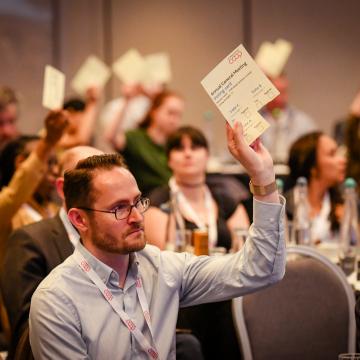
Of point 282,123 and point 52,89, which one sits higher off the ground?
point 282,123

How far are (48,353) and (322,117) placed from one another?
7704 mm

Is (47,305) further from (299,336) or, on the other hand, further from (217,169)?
(217,169)

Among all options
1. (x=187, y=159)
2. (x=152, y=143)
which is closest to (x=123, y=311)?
(x=187, y=159)

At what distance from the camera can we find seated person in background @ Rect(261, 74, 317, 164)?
8.11 meters

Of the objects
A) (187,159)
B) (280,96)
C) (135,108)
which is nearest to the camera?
(187,159)

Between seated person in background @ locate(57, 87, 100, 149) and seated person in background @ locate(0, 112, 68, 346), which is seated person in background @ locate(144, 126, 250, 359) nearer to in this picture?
seated person in background @ locate(0, 112, 68, 346)

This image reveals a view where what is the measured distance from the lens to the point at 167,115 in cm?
673

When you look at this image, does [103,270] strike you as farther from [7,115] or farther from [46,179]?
[7,115]

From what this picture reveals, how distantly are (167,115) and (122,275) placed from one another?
4.34 metres

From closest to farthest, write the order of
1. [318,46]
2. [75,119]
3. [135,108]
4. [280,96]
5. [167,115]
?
[167,115] → [75,119] → [280,96] → [135,108] → [318,46]

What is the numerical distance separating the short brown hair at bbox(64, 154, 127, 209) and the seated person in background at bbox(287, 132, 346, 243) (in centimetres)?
245

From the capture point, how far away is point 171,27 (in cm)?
964

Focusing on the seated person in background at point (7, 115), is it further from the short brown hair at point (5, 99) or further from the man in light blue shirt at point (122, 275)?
the man in light blue shirt at point (122, 275)

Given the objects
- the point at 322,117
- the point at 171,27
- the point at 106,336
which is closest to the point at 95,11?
the point at 171,27
